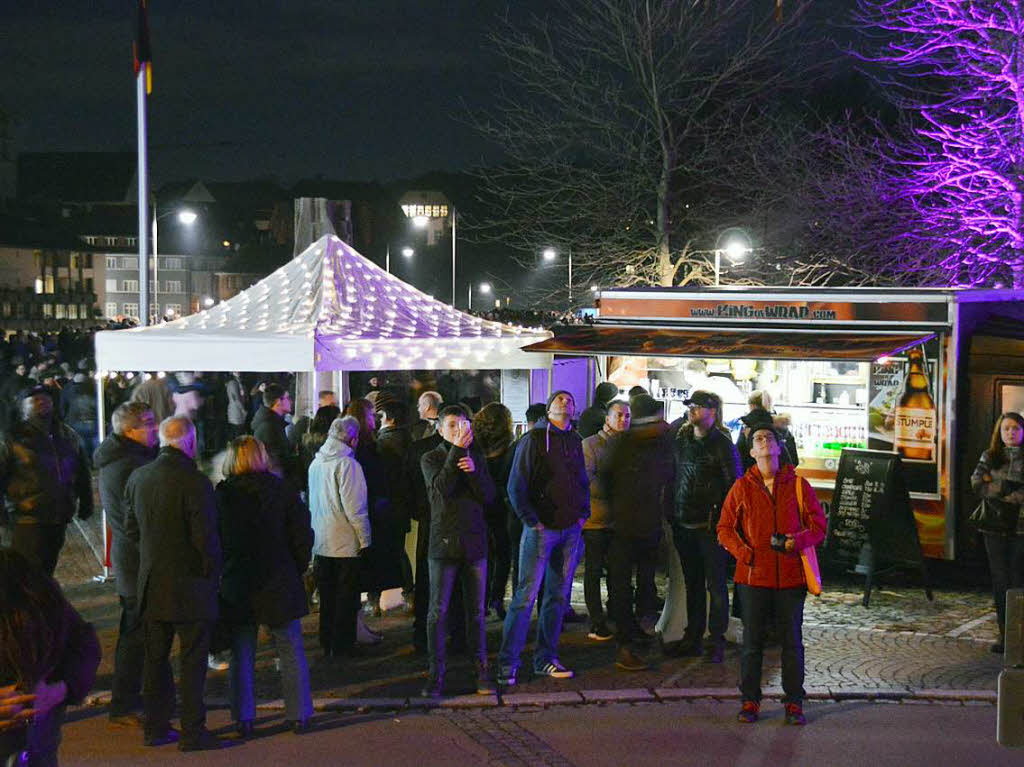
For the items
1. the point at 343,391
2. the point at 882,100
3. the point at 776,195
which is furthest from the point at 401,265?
the point at 343,391

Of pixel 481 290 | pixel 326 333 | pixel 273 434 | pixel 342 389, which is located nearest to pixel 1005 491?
pixel 273 434

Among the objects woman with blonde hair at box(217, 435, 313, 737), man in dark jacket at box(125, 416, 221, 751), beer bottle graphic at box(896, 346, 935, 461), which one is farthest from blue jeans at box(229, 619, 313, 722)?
beer bottle graphic at box(896, 346, 935, 461)

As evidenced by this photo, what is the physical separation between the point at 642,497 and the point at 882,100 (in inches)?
962

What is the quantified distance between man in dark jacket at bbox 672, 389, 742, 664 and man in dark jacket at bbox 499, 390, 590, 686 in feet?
2.63

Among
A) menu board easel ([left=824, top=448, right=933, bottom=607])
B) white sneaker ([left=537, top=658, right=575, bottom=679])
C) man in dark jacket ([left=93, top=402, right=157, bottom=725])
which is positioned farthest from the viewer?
menu board easel ([left=824, top=448, right=933, bottom=607])

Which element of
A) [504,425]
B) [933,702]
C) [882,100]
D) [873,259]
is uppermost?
[882,100]

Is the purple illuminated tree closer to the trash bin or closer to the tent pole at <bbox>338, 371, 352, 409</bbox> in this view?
the tent pole at <bbox>338, 371, 352, 409</bbox>

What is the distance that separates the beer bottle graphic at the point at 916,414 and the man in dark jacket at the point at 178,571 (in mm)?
7270

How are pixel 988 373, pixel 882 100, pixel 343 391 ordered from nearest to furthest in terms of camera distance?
pixel 988 373 < pixel 343 391 < pixel 882 100

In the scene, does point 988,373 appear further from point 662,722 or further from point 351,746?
point 351,746

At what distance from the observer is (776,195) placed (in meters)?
23.8

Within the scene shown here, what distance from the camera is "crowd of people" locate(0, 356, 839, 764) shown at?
6785 mm

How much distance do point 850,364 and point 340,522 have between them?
648cm

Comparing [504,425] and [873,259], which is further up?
[873,259]
